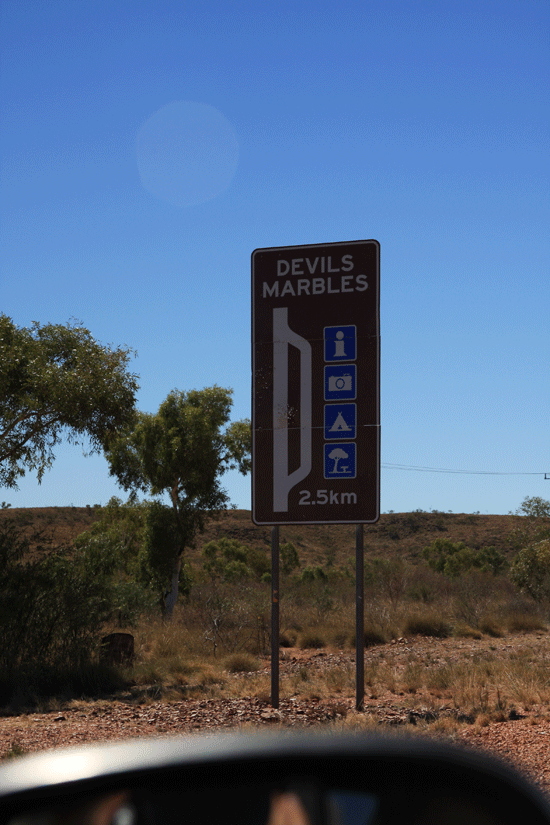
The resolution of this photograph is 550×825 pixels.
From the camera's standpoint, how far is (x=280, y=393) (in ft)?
33.1

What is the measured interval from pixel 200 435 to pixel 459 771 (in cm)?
2248

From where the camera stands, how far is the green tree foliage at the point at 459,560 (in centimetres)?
4344

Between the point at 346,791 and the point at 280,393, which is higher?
the point at 280,393

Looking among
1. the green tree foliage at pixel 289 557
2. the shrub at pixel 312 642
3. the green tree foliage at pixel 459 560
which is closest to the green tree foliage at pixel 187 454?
the shrub at pixel 312 642

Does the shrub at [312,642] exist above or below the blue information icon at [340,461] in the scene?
below

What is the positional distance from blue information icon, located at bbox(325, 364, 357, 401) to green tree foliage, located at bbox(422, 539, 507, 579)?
31.7 m

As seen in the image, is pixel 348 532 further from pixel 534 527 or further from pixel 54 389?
pixel 54 389

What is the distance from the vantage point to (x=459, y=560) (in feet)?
153

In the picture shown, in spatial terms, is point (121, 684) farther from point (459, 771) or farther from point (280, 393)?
point (459, 771)

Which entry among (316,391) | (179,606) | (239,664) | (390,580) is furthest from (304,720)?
(390,580)

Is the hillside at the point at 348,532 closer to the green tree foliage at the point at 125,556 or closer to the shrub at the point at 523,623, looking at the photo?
the green tree foliage at the point at 125,556

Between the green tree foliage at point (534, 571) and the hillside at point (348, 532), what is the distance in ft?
97.9

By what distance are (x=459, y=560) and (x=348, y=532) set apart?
2744 cm

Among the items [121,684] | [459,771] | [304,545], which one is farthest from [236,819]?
[304,545]
